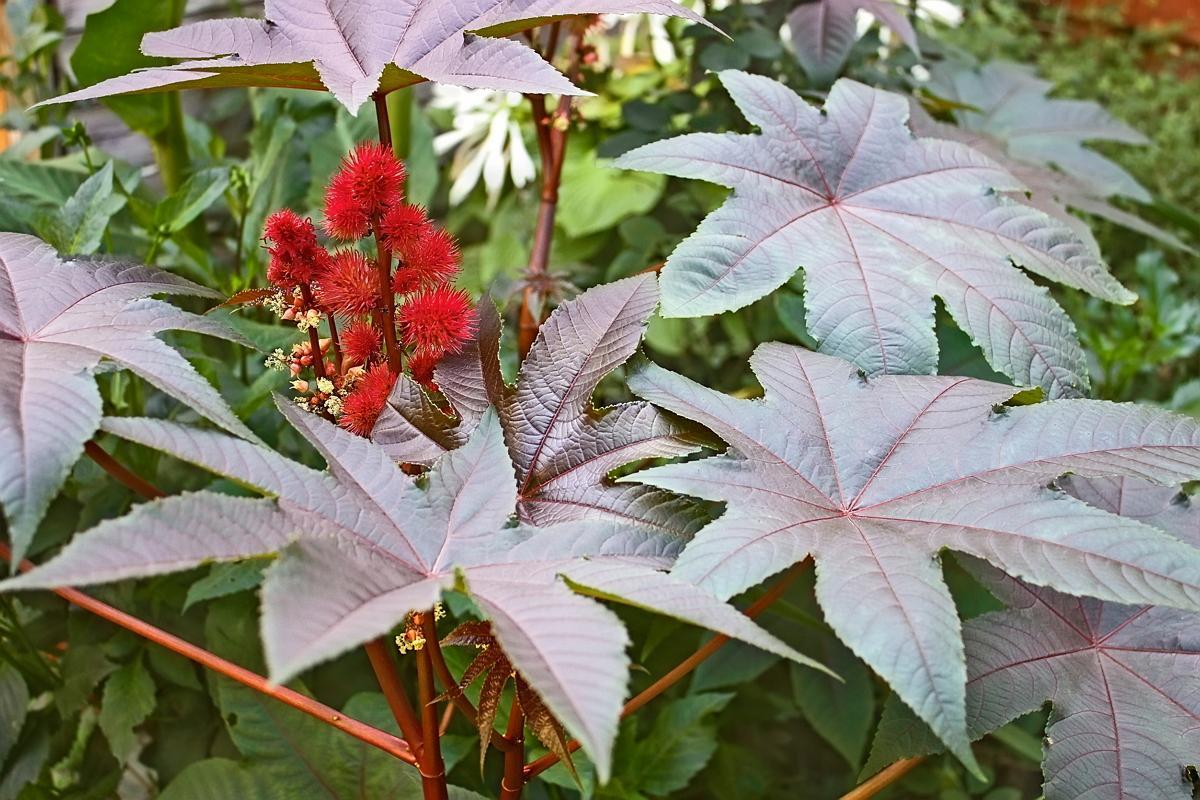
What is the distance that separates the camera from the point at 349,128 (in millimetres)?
1029

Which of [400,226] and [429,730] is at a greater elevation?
[400,226]

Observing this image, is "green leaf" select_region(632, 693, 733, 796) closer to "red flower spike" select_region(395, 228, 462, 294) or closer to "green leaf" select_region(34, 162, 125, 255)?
"red flower spike" select_region(395, 228, 462, 294)

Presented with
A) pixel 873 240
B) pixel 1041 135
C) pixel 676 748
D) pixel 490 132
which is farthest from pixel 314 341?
pixel 1041 135

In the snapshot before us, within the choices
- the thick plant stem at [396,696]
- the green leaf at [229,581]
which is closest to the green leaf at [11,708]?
the green leaf at [229,581]

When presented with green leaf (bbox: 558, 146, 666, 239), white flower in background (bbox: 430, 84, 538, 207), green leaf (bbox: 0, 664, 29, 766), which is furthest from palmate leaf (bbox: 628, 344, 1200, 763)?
green leaf (bbox: 558, 146, 666, 239)

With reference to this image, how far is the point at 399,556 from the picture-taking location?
45 centimetres

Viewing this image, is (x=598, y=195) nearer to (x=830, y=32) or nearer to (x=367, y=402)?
(x=830, y=32)

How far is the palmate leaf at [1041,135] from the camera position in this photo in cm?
91

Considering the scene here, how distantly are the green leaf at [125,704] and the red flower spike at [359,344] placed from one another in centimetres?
38

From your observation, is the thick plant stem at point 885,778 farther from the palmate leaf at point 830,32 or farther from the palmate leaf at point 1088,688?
the palmate leaf at point 830,32

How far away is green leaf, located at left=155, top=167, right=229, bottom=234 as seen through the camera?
0.83 m

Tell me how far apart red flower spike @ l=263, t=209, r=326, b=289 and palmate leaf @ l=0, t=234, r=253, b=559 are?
52 millimetres

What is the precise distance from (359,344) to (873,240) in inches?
13.5

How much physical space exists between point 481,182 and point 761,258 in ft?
3.03
